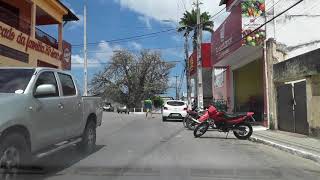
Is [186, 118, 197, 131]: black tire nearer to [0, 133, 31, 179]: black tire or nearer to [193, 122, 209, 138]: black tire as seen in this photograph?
[193, 122, 209, 138]: black tire

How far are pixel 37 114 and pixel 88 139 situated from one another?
3955mm

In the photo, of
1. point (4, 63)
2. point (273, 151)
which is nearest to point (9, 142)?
point (273, 151)

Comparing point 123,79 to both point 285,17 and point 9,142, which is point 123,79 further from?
point 9,142


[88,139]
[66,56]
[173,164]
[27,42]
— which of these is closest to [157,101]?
[66,56]

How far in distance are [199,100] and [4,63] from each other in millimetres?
17808

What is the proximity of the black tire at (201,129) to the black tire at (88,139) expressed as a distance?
7254 mm

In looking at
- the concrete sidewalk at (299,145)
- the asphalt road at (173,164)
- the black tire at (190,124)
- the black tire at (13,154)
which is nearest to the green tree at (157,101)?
the black tire at (190,124)

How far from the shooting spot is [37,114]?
9.35 meters

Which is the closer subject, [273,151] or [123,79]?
[273,151]

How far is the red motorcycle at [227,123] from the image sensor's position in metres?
20.3

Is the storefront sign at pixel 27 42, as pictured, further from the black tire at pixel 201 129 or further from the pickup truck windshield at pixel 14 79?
the pickup truck windshield at pixel 14 79

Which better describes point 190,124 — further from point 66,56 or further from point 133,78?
point 133,78

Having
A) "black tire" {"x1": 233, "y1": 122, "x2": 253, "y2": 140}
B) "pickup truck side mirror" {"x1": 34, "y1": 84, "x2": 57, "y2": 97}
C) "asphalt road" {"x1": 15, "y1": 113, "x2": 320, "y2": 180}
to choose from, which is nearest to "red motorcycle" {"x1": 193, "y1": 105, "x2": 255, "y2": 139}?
"black tire" {"x1": 233, "y1": 122, "x2": 253, "y2": 140}

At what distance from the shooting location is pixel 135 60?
80688 millimetres
